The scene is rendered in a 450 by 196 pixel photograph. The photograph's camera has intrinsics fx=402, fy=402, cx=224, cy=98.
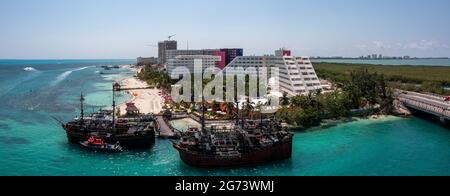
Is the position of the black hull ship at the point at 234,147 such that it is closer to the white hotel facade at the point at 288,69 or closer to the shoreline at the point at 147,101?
the shoreline at the point at 147,101

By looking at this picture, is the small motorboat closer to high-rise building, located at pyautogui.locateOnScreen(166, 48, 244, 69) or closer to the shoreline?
the shoreline

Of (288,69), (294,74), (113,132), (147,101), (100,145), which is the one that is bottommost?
(100,145)

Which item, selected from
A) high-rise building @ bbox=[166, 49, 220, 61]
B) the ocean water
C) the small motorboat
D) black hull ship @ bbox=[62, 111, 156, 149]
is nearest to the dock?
the ocean water

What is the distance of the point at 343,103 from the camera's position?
74062 millimetres

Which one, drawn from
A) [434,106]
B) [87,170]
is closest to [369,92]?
[434,106]

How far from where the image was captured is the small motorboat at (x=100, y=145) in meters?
50.8

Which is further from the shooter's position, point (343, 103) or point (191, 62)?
point (191, 62)

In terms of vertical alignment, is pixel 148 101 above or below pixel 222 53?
below

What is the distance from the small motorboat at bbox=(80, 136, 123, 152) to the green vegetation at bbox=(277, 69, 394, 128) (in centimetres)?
2681

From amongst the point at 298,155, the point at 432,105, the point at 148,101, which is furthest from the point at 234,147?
the point at 148,101

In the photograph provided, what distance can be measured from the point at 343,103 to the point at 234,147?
34872mm

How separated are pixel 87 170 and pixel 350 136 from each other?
123 ft

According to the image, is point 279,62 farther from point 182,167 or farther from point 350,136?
point 182,167

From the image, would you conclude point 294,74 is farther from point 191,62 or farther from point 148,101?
point 191,62
